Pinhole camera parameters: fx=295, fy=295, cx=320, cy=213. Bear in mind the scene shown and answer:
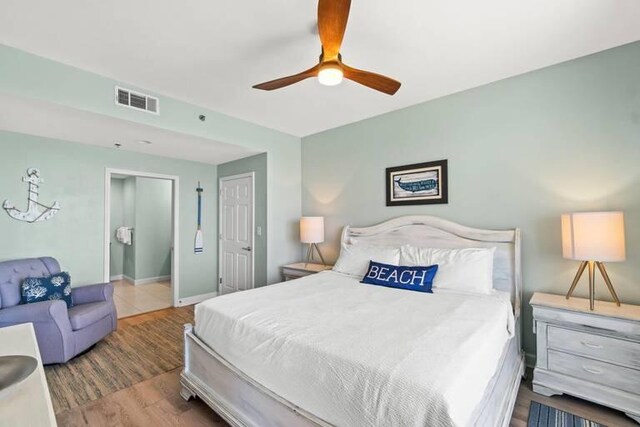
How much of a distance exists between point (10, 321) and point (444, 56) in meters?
4.28

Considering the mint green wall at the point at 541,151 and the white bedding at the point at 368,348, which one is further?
the mint green wall at the point at 541,151

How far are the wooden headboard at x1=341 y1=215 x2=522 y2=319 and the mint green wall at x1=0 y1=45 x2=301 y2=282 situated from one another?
105 cm

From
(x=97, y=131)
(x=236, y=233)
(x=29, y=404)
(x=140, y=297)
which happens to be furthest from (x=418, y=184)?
(x=140, y=297)

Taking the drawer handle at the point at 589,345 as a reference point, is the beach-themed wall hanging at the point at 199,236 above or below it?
above

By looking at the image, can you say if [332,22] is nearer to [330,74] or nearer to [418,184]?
[330,74]

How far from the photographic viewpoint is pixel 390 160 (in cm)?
361

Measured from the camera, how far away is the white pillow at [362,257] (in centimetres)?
306

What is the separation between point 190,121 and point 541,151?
350 cm

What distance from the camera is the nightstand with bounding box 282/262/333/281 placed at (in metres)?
3.78

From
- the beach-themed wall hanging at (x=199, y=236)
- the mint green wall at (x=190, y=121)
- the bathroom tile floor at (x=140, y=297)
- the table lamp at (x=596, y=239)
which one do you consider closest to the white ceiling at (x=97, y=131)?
the mint green wall at (x=190, y=121)

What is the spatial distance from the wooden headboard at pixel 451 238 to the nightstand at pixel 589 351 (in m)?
0.30

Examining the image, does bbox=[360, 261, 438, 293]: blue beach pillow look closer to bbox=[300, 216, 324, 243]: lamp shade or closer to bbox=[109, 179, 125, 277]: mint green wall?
bbox=[300, 216, 324, 243]: lamp shade

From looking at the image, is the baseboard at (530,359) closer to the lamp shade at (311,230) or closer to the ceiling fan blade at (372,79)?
the lamp shade at (311,230)

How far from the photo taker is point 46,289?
2.94 meters
